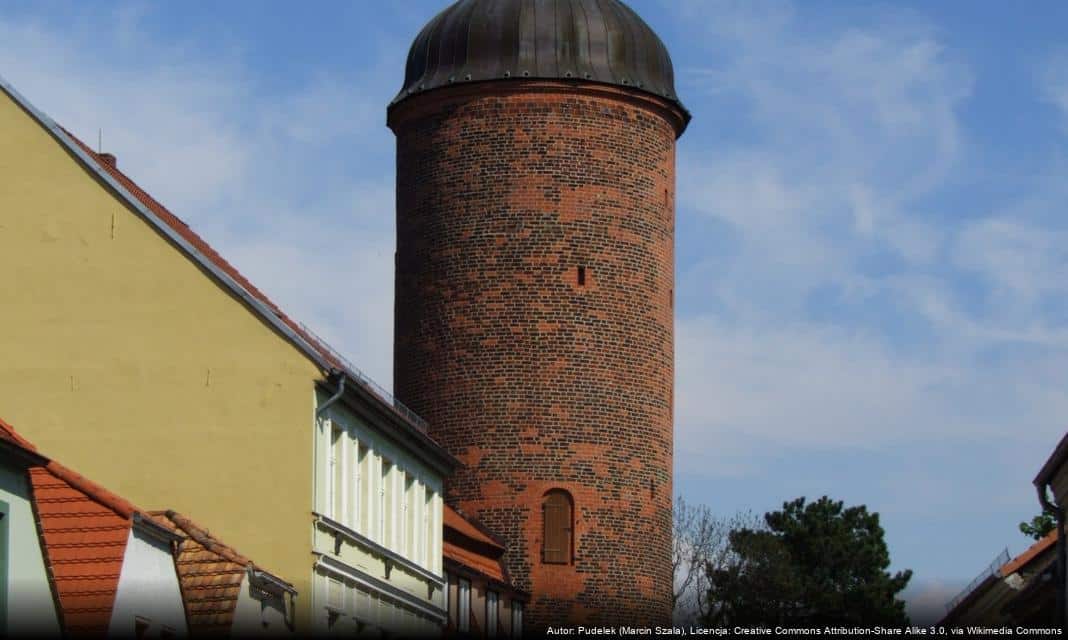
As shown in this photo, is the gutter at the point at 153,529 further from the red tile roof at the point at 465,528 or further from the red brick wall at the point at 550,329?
the red brick wall at the point at 550,329

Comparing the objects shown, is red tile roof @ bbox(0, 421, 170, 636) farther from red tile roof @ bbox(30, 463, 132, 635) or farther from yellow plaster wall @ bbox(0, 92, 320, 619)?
yellow plaster wall @ bbox(0, 92, 320, 619)

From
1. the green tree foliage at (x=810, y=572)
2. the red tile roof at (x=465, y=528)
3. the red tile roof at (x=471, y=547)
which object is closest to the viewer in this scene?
the red tile roof at (x=471, y=547)

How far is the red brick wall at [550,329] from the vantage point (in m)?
44.1

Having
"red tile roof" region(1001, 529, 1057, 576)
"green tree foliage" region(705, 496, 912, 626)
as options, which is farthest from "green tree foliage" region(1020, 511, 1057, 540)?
"red tile roof" region(1001, 529, 1057, 576)

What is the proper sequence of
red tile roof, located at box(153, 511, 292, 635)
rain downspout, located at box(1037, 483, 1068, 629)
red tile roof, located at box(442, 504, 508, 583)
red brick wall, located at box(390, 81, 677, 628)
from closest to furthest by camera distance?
1. red tile roof, located at box(153, 511, 292, 635)
2. rain downspout, located at box(1037, 483, 1068, 629)
3. red tile roof, located at box(442, 504, 508, 583)
4. red brick wall, located at box(390, 81, 677, 628)

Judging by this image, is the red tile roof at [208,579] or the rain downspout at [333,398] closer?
the red tile roof at [208,579]

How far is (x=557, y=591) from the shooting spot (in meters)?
44.0

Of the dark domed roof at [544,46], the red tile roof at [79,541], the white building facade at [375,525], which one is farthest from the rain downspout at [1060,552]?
the dark domed roof at [544,46]

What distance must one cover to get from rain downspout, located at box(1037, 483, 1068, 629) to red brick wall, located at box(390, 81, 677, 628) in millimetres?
11822

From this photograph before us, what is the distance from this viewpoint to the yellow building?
30.4 meters

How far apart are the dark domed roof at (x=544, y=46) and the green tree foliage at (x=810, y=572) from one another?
2371 centimetres

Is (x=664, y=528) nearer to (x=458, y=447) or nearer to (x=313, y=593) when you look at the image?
(x=458, y=447)

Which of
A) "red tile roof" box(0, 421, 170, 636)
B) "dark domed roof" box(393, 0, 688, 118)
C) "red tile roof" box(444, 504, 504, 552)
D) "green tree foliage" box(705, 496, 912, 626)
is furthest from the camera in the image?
"green tree foliage" box(705, 496, 912, 626)

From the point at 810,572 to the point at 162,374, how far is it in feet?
155
